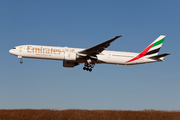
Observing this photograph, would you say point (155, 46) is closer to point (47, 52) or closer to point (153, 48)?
point (153, 48)

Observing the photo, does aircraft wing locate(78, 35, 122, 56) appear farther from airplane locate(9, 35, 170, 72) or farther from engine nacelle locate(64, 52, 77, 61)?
engine nacelle locate(64, 52, 77, 61)

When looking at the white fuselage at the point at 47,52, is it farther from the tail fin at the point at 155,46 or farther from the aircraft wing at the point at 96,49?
the tail fin at the point at 155,46

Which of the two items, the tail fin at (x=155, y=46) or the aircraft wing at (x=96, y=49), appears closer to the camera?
the aircraft wing at (x=96, y=49)

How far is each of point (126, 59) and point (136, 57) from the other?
175cm
